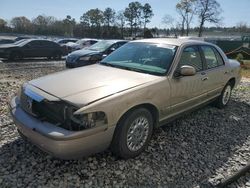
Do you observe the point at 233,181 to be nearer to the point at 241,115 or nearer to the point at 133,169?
the point at 133,169

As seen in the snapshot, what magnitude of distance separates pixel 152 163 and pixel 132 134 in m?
0.49

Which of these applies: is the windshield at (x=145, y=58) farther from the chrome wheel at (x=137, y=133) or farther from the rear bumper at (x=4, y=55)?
the rear bumper at (x=4, y=55)

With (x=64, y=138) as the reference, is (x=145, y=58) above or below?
above

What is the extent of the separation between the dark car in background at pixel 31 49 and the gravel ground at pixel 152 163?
34.3ft

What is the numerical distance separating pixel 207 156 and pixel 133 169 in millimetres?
1190

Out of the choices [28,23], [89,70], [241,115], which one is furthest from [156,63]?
[28,23]

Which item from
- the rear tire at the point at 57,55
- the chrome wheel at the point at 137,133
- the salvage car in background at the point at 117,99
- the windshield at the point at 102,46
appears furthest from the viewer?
the rear tire at the point at 57,55

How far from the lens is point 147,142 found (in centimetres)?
359

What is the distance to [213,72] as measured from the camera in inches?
191

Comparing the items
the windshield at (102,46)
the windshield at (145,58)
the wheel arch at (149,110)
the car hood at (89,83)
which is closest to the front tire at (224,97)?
the windshield at (145,58)

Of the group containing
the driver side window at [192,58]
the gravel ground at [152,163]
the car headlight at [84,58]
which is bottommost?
the gravel ground at [152,163]

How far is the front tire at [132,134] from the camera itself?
3102mm

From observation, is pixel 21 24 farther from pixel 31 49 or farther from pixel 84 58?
pixel 84 58

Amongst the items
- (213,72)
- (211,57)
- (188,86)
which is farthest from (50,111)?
(211,57)
